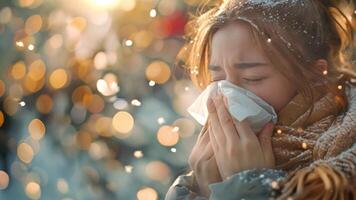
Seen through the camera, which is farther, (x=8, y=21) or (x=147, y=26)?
(x=8, y=21)

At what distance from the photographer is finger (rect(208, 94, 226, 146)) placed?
1634 millimetres

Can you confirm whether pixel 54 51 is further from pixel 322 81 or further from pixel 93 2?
pixel 322 81

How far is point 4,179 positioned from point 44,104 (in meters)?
0.47

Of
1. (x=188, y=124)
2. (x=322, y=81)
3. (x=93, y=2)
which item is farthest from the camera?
(x=93, y=2)

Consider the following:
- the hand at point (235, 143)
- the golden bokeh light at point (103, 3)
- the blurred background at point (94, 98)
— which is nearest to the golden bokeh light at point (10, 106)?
the blurred background at point (94, 98)

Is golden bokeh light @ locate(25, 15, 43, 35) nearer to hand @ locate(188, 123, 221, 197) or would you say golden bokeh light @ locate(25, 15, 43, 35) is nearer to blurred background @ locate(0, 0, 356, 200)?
blurred background @ locate(0, 0, 356, 200)

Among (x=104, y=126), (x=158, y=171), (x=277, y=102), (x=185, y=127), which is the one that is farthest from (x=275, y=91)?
(x=104, y=126)

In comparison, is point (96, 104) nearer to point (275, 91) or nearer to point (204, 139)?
point (204, 139)

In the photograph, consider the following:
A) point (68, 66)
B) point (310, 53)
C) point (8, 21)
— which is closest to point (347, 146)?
point (310, 53)

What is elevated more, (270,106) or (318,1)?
(318,1)

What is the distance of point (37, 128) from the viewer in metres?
3.07

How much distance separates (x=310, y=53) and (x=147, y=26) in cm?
115

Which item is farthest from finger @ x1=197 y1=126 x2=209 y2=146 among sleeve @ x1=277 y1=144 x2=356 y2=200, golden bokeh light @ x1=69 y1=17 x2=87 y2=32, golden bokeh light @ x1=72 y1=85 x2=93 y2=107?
golden bokeh light @ x1=69 y1=17 x2=87 y2=32

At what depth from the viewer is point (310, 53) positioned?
5.49 feet
